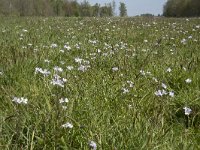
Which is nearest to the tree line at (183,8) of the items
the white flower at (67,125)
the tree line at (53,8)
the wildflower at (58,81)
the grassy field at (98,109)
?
the tree line at (53,8)

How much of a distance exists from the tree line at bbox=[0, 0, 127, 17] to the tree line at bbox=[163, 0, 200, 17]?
18.2m

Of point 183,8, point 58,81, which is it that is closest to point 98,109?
point 58,81

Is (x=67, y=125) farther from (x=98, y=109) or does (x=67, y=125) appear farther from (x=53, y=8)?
(x=53, y=8)

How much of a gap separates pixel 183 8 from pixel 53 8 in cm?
3393

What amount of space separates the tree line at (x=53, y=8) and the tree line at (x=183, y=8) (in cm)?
1823

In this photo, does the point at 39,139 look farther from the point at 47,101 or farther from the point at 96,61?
the point at 96,61

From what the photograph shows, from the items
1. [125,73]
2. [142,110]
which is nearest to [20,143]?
[142,110]

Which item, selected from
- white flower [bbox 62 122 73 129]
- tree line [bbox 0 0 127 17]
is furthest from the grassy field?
tree line [bbox 0 0 127 17]

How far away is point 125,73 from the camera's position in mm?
5250

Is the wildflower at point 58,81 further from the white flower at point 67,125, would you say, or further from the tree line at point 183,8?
the tree line at point 183,8

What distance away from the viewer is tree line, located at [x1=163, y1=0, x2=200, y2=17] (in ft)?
245

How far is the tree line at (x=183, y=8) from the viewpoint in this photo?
2939 inches

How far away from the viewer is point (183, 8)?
81625 mm

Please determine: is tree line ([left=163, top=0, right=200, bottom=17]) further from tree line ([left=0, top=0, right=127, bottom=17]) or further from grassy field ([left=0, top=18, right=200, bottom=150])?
grassy field ([left=0, top=18, right=200, bottom=150])
